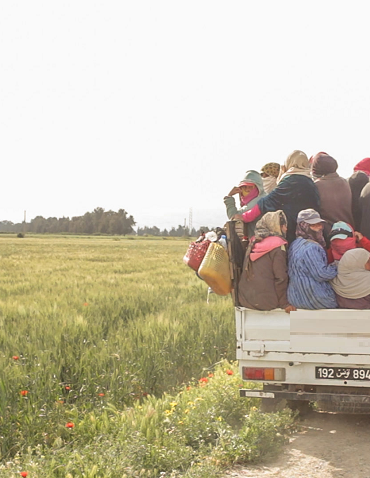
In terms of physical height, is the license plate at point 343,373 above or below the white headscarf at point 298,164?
below

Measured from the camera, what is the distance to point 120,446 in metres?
5.49

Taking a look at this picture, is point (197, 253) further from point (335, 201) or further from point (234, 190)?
point (335, 201)

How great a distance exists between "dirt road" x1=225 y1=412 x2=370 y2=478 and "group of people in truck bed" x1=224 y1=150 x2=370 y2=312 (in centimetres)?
115

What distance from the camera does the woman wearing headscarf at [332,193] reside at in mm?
7145

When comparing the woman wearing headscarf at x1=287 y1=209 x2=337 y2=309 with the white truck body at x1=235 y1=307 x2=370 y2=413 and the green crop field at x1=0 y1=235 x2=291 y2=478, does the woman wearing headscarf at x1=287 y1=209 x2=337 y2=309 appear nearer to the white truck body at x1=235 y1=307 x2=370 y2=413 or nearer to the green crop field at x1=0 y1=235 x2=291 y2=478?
the white truck body at x1=235 y1=307 x2=370 y2=413

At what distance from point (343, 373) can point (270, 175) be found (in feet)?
9.84

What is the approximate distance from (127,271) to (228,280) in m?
19.8

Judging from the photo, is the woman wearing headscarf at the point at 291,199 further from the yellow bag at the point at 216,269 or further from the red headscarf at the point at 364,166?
the red headscarf at the point at 364,166

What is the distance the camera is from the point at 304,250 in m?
6.32

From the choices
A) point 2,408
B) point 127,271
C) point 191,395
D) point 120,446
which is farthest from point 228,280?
point 127,271

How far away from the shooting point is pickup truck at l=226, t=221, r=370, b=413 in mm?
6148

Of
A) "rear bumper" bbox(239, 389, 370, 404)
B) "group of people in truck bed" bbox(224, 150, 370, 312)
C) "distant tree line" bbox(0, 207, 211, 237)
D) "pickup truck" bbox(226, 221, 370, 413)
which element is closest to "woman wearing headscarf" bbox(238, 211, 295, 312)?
"group of people in truck bed" bbox(224, 150, 370, 312)

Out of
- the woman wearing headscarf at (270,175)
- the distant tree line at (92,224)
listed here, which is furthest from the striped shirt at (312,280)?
the distant tree line at (92,224)

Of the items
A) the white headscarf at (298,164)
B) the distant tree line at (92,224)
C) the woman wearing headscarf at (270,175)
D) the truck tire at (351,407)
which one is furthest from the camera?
the distant tree line at (92,224)
